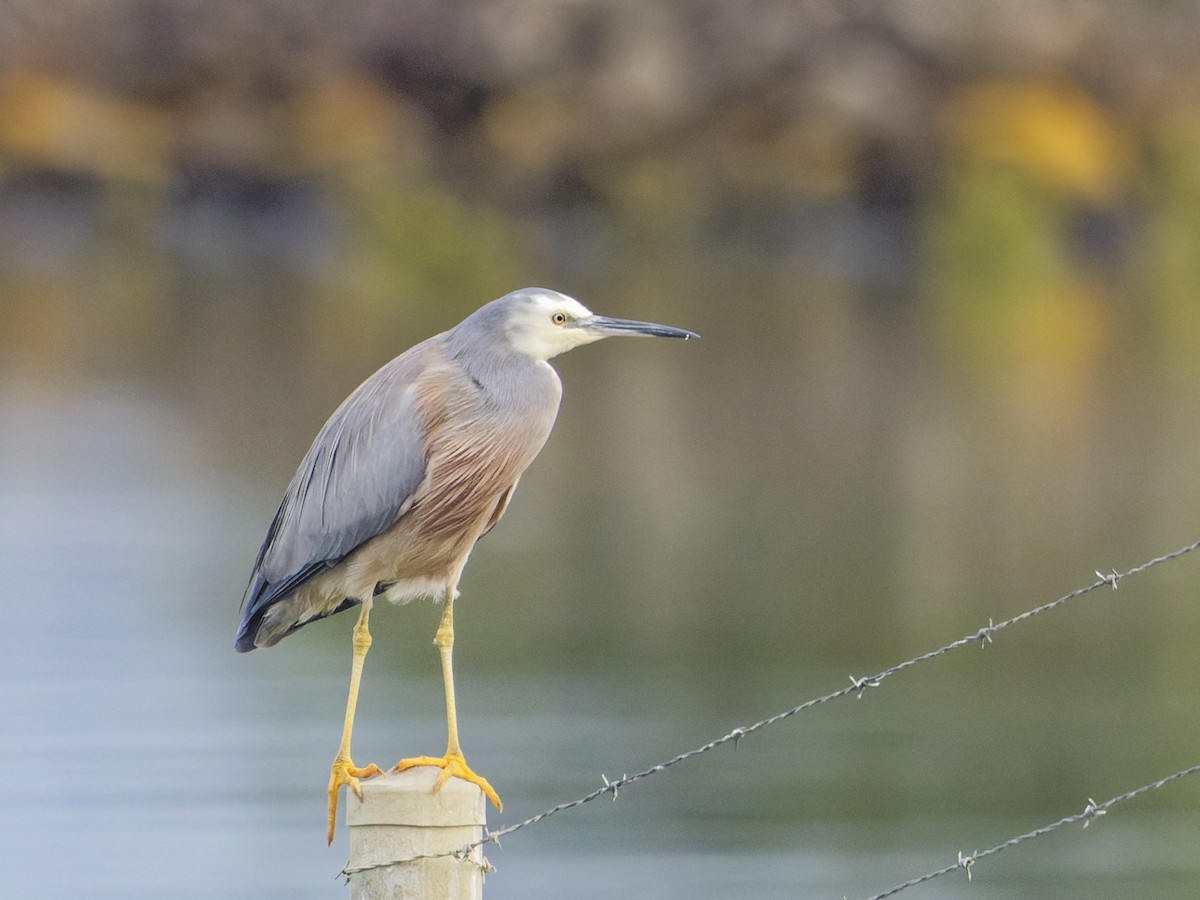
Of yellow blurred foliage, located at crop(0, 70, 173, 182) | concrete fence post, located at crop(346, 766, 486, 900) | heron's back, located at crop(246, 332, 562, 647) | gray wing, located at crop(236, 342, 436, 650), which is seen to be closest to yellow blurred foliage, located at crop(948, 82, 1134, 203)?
yellow blurred foliage, located at crop(0, 70, 173, 182)

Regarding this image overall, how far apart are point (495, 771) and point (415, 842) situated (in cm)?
648

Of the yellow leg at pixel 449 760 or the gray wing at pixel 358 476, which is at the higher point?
the gray wing at pixel 358 476

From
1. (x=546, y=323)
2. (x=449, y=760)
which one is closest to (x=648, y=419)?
(x=546, y=323)

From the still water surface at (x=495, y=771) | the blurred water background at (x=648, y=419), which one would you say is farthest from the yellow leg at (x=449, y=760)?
the blurred water background at (x=648, y=419)

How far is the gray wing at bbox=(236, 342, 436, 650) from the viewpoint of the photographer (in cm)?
567

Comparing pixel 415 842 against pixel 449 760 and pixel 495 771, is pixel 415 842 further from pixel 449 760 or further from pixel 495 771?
pixel 495 771

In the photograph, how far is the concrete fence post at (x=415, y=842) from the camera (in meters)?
4.70

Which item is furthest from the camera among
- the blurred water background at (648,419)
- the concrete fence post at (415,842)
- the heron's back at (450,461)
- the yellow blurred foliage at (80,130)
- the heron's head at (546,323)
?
the yellow blurred foliage at (80,130)

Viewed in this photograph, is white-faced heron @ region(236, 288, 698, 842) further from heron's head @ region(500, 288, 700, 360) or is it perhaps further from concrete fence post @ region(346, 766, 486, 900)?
concrete fence post @ region(346, 766, 486, 900)

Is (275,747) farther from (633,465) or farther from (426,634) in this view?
(633,465)

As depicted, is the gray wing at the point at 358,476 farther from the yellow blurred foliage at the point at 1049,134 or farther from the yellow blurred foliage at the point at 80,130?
the yellow blurred foliage at the point at 80,130

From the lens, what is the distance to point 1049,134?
4925cm

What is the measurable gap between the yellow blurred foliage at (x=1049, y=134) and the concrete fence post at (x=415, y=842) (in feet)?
142

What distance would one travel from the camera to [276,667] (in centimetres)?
1338
